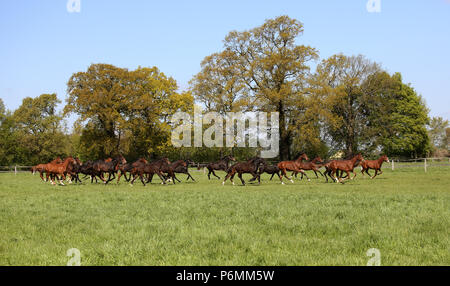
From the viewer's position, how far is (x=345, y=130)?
184 feet

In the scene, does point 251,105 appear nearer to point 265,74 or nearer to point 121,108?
point 265,74

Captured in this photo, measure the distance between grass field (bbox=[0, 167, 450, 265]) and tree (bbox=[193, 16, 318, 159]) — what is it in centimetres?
3004

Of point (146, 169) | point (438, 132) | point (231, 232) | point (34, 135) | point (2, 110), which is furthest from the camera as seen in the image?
point (438, 132)

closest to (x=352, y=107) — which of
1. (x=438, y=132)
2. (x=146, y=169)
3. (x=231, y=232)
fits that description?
(x=438, y=132)

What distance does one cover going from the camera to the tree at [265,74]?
4253 centimetres

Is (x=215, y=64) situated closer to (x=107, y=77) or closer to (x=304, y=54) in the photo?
(x=304, y=54)

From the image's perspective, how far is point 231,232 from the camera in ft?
26.9

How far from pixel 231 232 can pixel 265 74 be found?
122 ft

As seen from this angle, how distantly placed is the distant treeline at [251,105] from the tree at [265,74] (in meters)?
0.11

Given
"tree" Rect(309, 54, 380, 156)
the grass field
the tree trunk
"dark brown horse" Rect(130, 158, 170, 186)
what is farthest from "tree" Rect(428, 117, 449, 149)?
the grass field

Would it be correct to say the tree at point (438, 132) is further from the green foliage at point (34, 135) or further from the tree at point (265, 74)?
the green foliage at point (34, 135)
